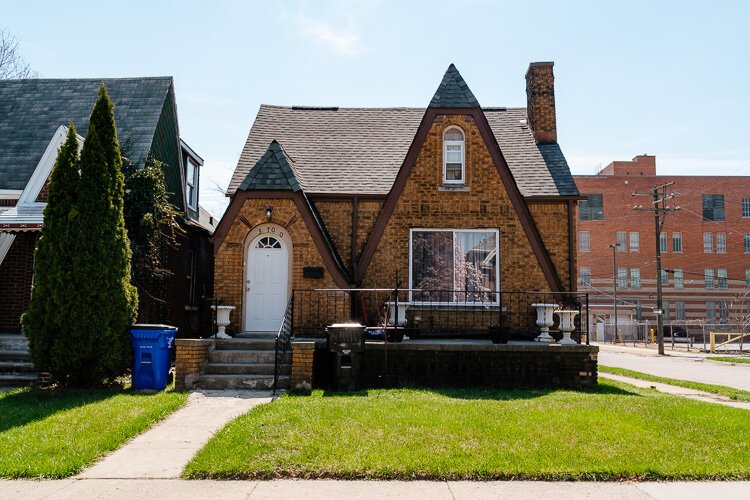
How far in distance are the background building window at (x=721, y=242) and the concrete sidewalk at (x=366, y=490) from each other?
62.7 meters

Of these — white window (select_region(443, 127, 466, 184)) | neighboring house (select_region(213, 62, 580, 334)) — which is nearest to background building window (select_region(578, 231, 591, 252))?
neighboring house (select_region(213, 62, 580, 334))

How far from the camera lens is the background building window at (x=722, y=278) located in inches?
2334

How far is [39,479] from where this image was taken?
5953 mm

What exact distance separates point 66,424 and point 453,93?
35.9 feet

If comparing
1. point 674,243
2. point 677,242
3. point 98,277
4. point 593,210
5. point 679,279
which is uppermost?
point 593,210

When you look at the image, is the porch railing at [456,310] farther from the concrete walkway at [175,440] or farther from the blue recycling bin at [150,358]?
the concrete walkway at [175,440]

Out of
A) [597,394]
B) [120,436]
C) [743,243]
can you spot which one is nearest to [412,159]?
[597,394]

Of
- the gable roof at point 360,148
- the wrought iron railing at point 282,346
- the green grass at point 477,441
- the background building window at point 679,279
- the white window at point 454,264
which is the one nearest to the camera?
the green grass at point 477,441

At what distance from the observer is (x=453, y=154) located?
14.8 m

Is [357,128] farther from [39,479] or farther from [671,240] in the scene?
[671,240]

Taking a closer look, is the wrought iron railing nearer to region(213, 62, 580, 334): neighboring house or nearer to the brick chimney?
region(213, 62, 580, 334): neighboring house

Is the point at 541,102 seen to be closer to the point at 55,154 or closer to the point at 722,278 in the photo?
the point at 55,154

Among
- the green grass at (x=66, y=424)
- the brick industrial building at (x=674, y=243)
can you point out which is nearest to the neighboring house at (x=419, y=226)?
the green grass at (x=66, y=424)

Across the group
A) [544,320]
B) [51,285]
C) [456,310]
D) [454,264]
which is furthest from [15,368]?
[544,320]
